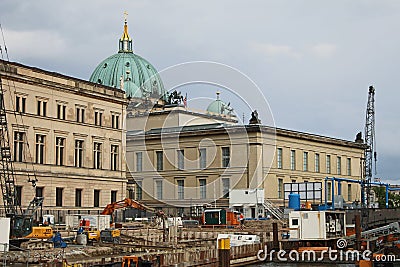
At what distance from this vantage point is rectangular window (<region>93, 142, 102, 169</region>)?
254 ft

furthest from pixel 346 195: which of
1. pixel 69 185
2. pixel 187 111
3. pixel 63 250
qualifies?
pixel 63 250

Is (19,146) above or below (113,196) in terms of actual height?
above

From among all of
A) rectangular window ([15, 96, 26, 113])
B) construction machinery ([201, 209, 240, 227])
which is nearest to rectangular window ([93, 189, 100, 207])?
construction machinery ([201, 209, 240, 227])

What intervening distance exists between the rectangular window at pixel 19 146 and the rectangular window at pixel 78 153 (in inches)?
318

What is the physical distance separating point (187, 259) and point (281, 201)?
55.3 m

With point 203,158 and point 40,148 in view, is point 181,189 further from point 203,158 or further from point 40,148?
point 40,148

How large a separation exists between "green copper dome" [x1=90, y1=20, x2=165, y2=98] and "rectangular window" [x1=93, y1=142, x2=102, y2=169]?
39927 millimetres

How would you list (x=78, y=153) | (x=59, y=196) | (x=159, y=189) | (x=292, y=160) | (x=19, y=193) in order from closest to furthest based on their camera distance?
1. (x=19, y=193)
2. (x=59, y=196)
3. (x=78, y=153)
4. (x=292, y=160)
5. (x=159, y=189)

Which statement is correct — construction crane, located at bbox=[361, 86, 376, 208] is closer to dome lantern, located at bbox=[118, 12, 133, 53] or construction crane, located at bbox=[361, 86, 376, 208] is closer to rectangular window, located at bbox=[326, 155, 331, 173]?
rectangular window, located at bbox=[326, 155, 331, 173]

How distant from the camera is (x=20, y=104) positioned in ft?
221

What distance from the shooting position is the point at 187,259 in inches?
1582

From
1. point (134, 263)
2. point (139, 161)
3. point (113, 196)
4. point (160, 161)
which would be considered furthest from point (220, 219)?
point (134, 263)

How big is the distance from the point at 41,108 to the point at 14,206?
1407 centimetres

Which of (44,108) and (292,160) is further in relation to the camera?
(292,160)
